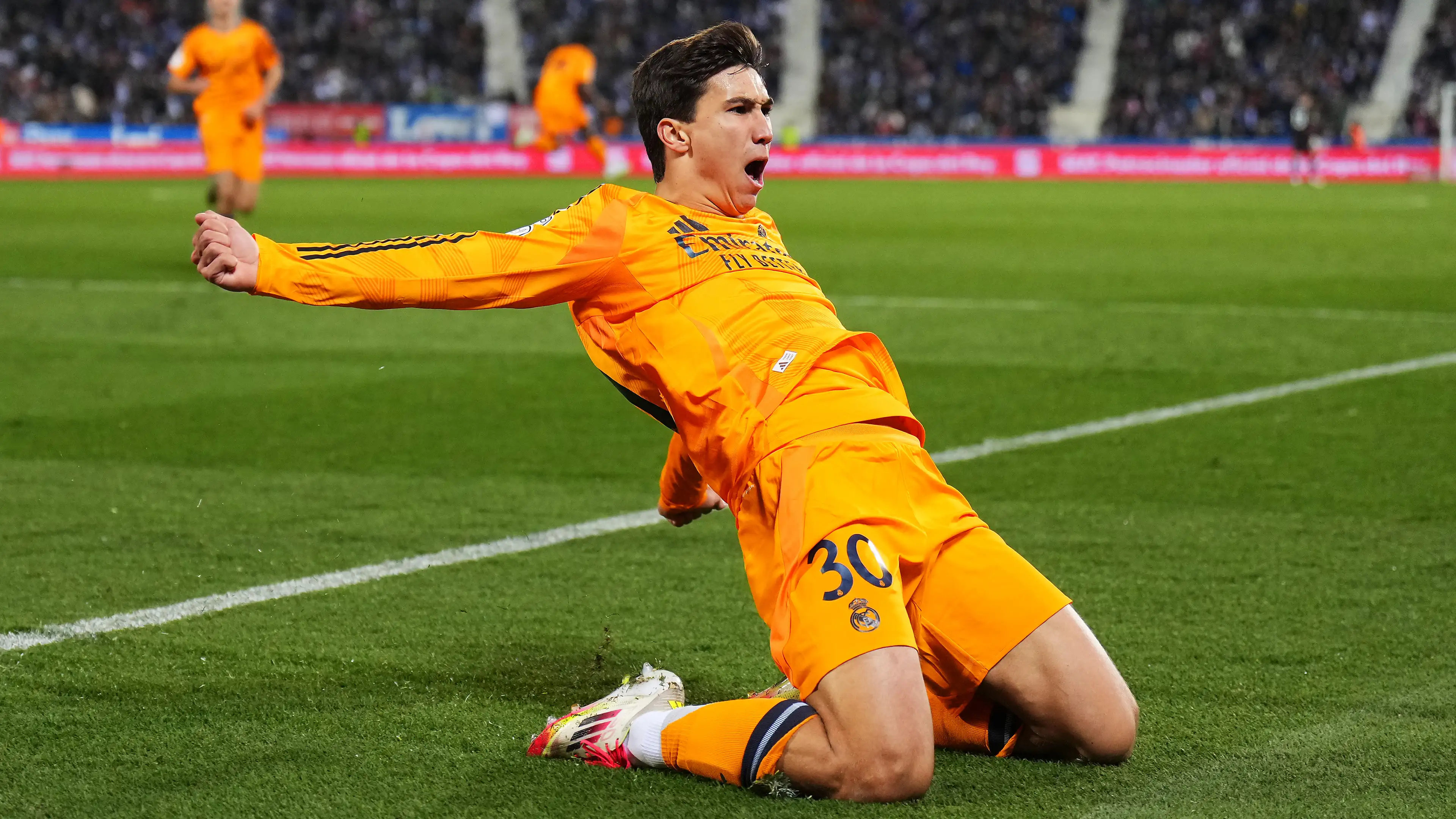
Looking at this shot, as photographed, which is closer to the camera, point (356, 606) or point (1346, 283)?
point (356, 606)

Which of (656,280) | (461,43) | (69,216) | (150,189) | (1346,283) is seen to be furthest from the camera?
(461,43)

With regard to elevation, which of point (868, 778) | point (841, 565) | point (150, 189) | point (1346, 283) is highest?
point (841, 565)

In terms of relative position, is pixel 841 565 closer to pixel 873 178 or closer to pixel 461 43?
pixel 873 178

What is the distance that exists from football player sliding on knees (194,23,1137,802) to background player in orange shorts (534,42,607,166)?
21.8m

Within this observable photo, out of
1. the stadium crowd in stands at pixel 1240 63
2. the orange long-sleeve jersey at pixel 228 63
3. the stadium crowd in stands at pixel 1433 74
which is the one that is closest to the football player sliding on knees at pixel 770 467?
the orange long-sleeve jersey at pixel 228 63

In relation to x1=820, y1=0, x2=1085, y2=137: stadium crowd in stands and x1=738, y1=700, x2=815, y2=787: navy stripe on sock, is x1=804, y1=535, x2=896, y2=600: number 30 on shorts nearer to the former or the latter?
x1=738, y1=700, x2=815, y2=787: navy stripe on sock

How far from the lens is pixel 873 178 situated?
116 ft

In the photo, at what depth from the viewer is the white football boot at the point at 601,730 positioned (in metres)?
3.28

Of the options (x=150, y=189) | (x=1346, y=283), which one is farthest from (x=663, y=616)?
A: (x=150, y=189)

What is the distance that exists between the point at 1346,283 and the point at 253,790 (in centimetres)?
1181

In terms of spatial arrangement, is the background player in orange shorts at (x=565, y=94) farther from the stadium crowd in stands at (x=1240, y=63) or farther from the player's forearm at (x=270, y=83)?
the stadium crowd in stands at (x=1240, y=63)

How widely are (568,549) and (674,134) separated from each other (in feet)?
6.34

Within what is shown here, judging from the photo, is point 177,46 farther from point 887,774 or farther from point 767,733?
point 887,774

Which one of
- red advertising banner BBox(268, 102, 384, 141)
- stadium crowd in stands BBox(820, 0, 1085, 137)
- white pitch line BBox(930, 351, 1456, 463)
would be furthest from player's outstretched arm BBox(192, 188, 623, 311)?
red advertising banner BBox(268, 102, 384, 141)
